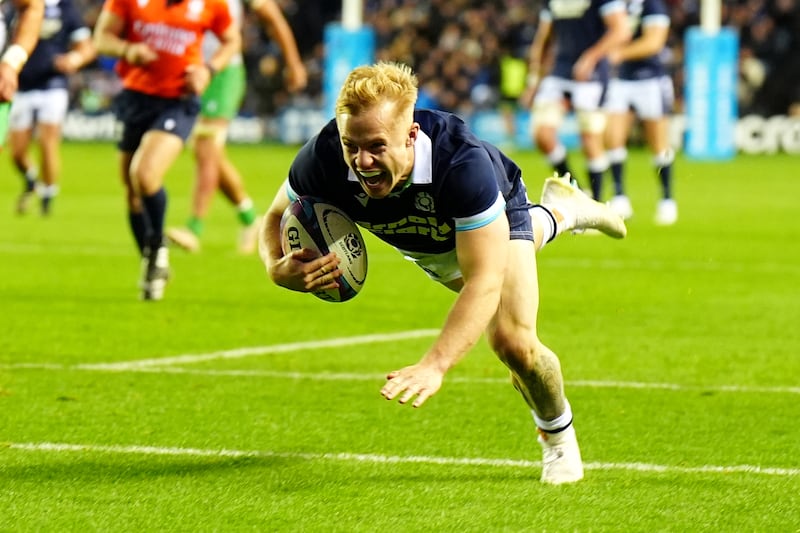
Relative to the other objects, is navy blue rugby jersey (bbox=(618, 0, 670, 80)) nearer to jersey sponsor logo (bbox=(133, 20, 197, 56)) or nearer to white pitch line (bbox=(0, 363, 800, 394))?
jersey sponsor logo (bbox=(133, 20, 197, 56))

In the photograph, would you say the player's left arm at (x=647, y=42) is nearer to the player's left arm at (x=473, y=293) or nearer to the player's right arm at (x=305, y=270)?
the player's right arm at (x=305, y=270)

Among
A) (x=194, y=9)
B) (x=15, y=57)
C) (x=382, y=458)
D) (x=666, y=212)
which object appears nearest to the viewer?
(x=382, y=458)

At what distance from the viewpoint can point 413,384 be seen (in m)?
4.38

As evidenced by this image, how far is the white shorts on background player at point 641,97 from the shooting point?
→ 56.9 feet

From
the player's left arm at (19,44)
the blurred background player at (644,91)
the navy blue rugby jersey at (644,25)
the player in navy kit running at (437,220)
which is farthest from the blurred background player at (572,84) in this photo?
the player in navy kit running at (437,220)

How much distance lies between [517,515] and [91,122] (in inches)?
1326

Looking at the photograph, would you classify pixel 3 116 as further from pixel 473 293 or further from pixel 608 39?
pixel 608 39

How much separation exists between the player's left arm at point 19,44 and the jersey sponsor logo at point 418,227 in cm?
317

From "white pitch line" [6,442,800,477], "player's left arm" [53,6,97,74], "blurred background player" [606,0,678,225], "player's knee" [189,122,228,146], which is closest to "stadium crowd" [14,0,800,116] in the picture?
"blurred background player" [606,0,678,225]

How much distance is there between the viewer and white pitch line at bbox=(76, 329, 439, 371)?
774cm

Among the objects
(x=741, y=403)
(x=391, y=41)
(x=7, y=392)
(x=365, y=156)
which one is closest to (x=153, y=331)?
(x=7, y=392)

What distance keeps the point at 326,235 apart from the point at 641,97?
12.7 metres

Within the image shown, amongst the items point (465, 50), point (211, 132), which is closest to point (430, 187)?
point (211, 132)

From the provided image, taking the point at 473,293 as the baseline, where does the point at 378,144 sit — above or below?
above
